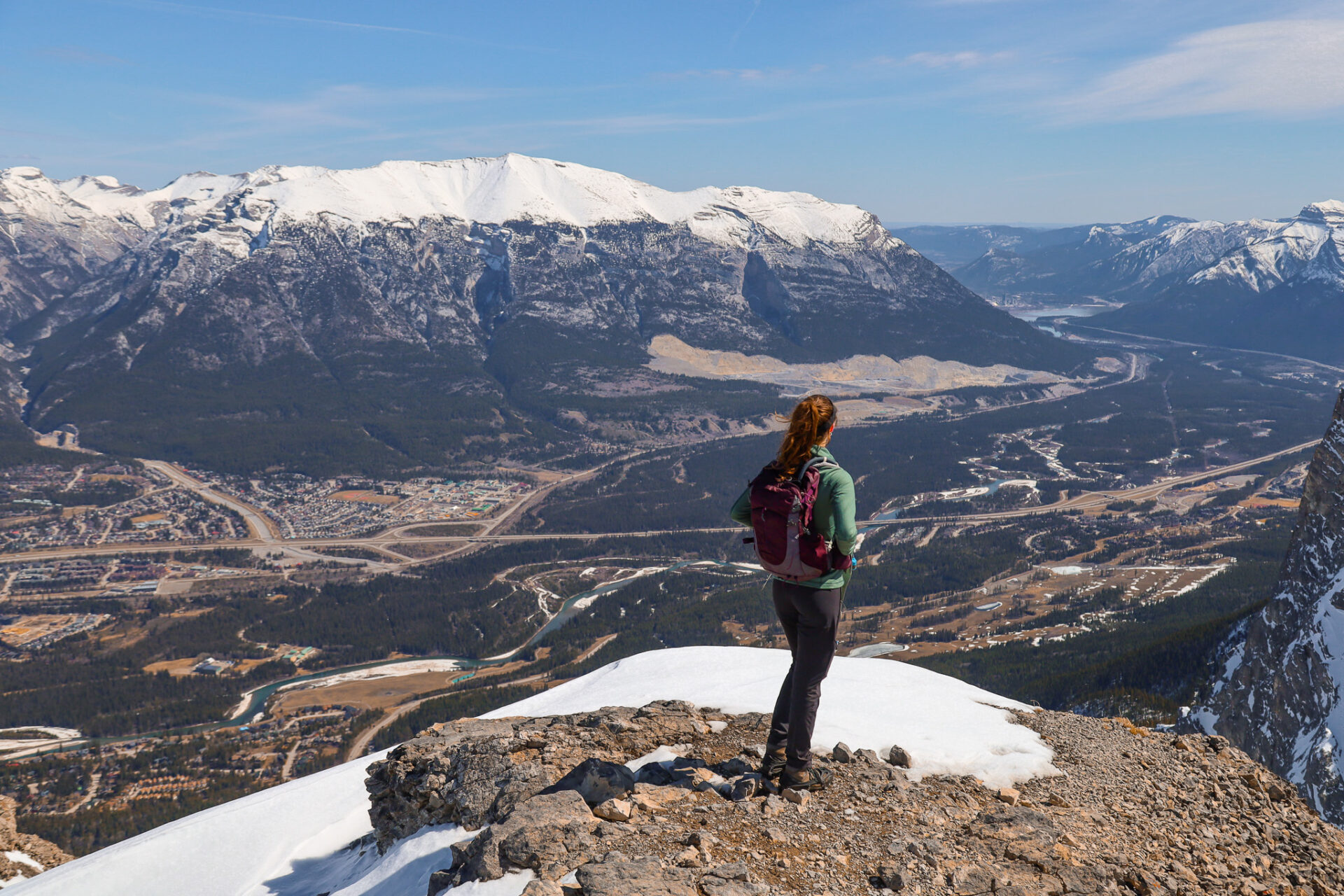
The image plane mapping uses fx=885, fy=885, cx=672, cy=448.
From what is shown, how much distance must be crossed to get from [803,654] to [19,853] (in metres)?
20.1

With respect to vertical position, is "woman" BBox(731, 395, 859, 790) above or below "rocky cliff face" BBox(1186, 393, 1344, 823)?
above

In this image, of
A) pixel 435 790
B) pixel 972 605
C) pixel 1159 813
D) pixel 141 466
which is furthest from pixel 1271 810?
pixel 141 466

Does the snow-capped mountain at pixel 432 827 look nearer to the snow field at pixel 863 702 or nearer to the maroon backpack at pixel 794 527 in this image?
the snow field at pixel 863 702

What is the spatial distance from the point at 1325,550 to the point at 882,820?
189ft

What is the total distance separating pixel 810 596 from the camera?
9.88 m

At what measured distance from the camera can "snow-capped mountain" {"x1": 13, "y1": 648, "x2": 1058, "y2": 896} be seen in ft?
41.5

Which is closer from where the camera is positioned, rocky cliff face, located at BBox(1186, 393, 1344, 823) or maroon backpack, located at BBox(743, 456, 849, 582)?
maroon backpack, located at BBox(743, 456, 849, 582)

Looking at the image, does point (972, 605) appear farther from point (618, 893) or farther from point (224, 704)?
point (618, 893)

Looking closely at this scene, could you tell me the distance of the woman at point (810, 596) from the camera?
31.6 ft

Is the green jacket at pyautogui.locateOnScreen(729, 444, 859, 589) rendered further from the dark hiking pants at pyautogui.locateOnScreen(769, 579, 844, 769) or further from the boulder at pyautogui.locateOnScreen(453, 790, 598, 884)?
the boulder at pyautogui.locateOnScreen(453, 790, 598, 884)

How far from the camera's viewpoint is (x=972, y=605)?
112812 mm

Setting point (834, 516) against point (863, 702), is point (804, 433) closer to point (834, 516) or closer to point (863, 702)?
point (834, 516)

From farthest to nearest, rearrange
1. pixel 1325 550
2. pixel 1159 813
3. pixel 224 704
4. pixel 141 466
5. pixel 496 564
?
pixel 141 466, pixel 496 564, pixel 224 704, pixel 1325 550, pixel 1159 813

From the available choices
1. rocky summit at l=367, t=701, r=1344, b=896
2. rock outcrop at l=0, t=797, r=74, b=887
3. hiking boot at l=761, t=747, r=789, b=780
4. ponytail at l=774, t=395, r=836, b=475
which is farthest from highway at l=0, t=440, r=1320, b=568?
ponytail at l=774, t=395, r=836, b=475
